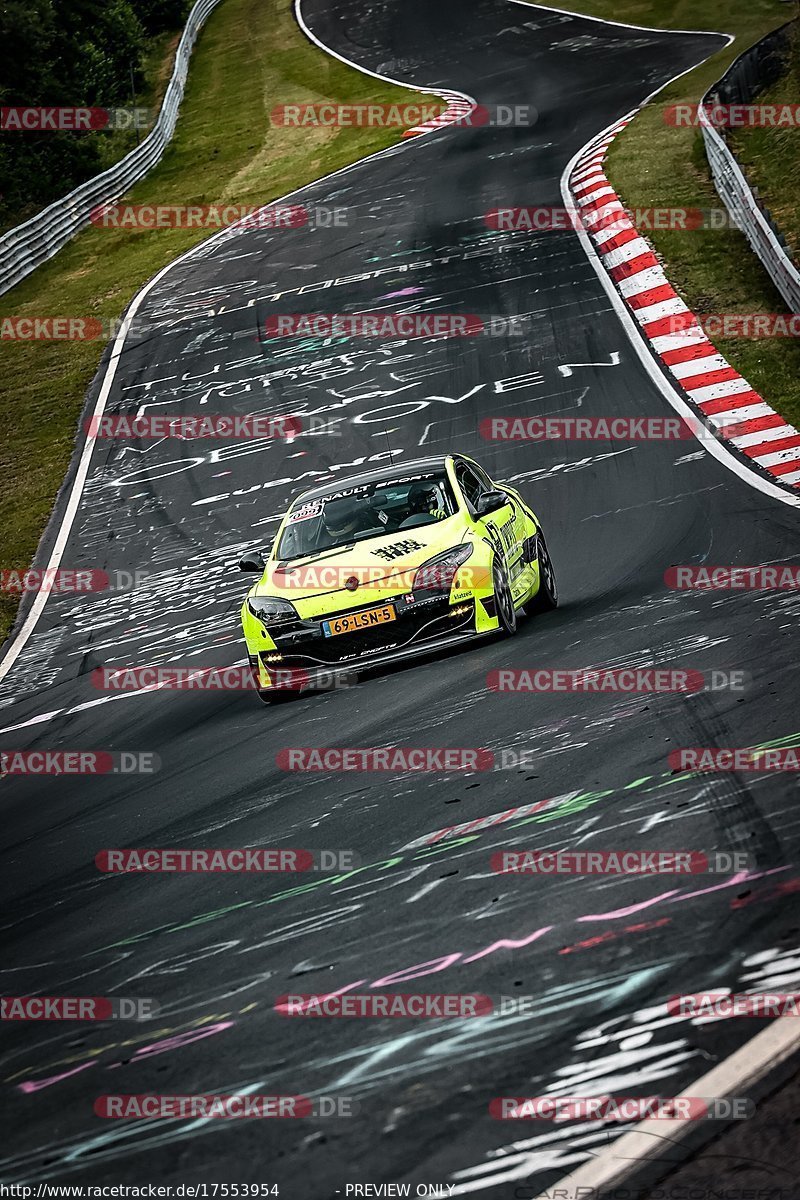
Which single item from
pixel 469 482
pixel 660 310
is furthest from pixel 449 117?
pixel 469 482

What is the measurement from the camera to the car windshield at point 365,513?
10.3 metres

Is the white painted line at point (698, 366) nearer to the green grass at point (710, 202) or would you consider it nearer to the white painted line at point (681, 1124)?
the green grass at point (710, 202)

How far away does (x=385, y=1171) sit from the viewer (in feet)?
12.5

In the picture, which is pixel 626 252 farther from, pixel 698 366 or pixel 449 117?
pixel 449 117

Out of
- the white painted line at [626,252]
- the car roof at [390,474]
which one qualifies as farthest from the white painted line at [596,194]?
the car roof at [390,474]

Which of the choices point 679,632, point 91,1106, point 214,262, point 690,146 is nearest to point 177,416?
point 214,262

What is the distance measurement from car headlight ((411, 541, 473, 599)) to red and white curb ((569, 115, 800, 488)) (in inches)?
168

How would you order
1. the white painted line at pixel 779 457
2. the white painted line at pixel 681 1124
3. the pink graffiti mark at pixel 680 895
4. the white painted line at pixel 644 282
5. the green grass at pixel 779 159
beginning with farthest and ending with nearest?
the green grass at pixel 779 159, the white painted line at pixel 644 282, the white painted line at pixel 779 457, the pink graffiti mark at pixel 680 895, the white painted line at pixel 681 1124

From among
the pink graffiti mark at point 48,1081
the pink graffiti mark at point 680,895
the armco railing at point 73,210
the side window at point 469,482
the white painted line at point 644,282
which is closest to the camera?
the pink graffiti mark at point 48,1081

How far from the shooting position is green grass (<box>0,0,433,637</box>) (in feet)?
69.5

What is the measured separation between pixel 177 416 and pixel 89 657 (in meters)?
8.70

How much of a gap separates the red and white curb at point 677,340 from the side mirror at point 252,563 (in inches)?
190

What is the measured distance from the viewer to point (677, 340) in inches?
730

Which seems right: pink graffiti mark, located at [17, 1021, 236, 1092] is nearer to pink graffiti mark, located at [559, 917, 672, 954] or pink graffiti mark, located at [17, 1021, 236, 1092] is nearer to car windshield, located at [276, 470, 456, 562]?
pink graffiti mark, located at [559, 917, 672, 954]
